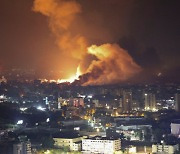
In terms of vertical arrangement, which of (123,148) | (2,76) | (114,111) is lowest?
(123,148)

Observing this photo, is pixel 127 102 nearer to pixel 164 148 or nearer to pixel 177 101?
pixel 177 101

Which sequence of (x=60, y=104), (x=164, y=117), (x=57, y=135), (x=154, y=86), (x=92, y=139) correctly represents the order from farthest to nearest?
(x=154, y=86) < (x=60, y=104) < (x=164, y=117) < (x=57, y=135) < (x=92, y=139)

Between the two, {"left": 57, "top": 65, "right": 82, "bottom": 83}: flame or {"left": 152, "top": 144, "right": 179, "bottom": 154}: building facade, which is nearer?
{"left": 152, "top": 144, "right": 179, "bottom": 154}: building facade

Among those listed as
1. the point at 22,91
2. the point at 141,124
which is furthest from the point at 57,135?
the point at 22,91

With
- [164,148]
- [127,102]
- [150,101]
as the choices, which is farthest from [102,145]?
[150,101]

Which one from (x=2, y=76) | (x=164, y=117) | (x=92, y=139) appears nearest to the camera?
(x=92, y=139)

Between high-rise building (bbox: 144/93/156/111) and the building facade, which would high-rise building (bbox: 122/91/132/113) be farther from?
the building facade

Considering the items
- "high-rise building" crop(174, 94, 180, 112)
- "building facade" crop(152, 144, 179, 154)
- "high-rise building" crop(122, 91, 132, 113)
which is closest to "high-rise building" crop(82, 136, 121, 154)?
"building facade" crop(152, 144, 179, 154)

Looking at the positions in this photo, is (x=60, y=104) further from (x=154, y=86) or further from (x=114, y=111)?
(x=154, y=86)
